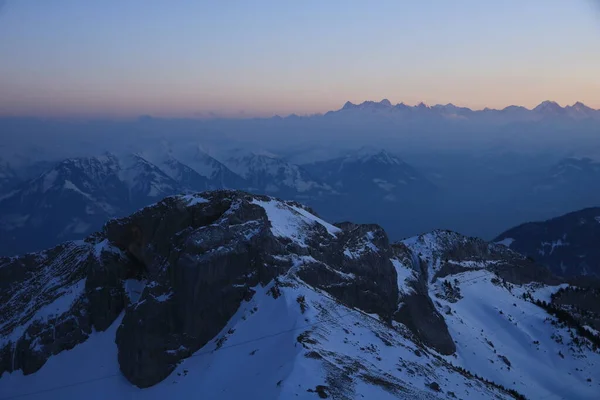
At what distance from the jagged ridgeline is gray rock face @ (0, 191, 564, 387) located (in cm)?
16

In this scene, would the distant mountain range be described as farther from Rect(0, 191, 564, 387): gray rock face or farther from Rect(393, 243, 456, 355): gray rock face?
Rect(0, 191, 564, 387): gray rock face

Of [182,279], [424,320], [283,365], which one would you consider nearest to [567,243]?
[424,320]

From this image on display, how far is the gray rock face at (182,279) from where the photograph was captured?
5256 cm

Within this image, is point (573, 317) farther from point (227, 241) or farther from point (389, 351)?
point (227, 241)

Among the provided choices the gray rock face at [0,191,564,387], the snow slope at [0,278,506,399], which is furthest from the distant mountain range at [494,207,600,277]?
the snow slope at [0,278,506,399]

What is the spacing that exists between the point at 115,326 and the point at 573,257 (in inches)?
6294

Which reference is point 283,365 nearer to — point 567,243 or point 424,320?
point 424,320

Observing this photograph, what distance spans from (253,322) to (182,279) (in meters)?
8.86

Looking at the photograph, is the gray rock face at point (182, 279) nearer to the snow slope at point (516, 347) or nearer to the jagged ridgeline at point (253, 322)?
the jagged ridgeline at point (253, 322)

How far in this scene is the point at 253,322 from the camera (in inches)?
1946

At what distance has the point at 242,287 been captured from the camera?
53.5 metres

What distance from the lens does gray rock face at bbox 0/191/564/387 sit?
5256 cm

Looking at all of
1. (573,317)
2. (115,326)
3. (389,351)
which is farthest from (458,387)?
(573,317)

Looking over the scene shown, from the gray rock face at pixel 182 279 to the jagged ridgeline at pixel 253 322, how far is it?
0.16 metres
